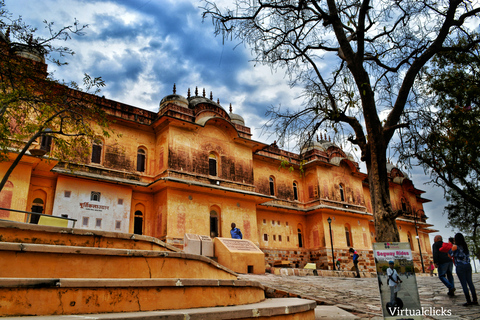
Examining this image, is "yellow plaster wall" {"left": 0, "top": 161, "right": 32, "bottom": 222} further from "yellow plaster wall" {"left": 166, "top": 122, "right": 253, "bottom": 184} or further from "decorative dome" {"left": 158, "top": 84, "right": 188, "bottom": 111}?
"decorative dome" {"left": 158, "top": 84, "right": 188, "bottom": 111}

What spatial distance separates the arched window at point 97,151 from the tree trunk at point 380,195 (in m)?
14.0

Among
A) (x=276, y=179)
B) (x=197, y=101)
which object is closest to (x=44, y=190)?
(x=197, y=101)

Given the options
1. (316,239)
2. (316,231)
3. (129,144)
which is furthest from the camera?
(316,231)

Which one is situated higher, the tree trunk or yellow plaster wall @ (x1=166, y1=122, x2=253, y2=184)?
yellow plaster wall @ (x1=166, y1=122, x2=253, y2=184)

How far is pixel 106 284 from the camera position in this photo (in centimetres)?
395

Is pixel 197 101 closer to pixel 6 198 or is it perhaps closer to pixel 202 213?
pixel 202 213

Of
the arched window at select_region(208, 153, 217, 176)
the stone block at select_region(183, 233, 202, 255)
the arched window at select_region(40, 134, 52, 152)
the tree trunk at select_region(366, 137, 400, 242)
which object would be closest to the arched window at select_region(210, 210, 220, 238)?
the arched window at select_region(208, 153, 217, 176)

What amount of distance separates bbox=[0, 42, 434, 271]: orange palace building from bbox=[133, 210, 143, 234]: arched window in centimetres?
5

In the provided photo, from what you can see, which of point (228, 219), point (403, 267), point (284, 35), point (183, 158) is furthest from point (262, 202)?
point (403, 267)

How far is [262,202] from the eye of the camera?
850 inches

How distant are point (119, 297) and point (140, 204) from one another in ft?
48.0

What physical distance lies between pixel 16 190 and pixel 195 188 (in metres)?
7.92

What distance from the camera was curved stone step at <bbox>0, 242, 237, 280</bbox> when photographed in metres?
4.43

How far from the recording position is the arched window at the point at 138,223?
58.1 ft
